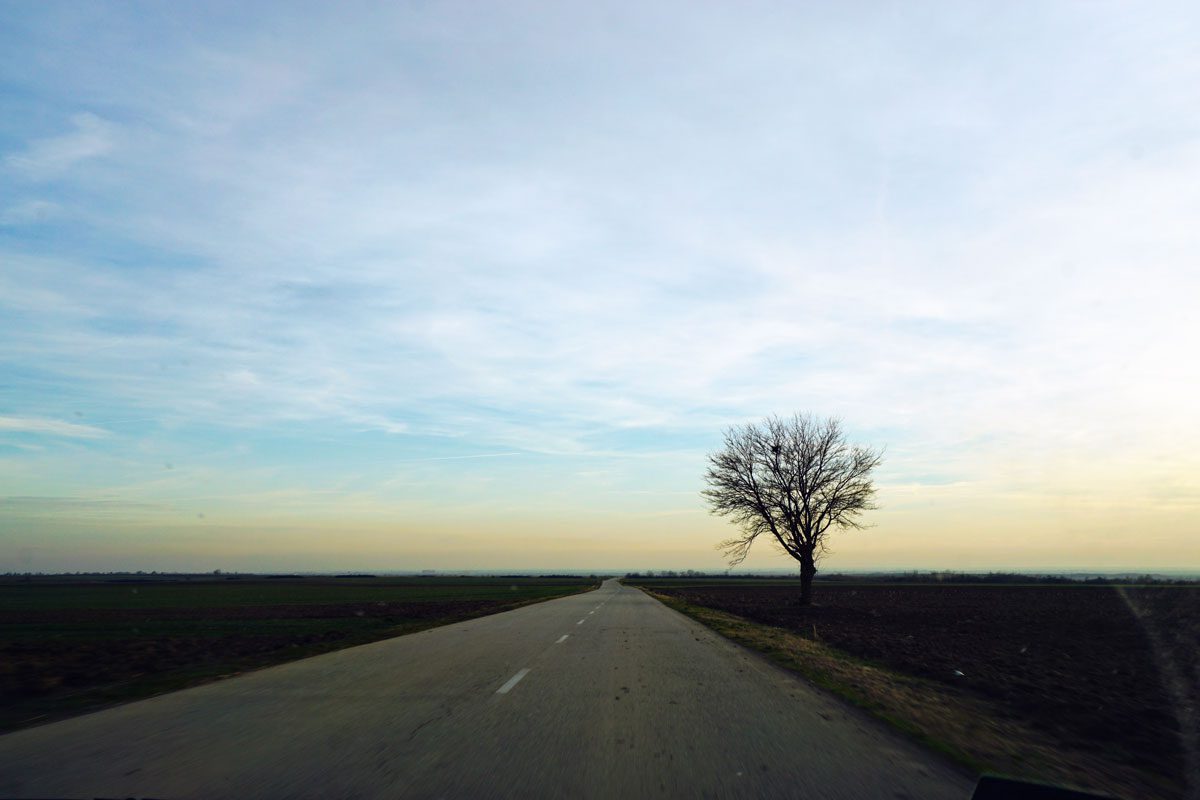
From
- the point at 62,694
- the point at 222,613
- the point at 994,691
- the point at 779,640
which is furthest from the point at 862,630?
the point at 222,613

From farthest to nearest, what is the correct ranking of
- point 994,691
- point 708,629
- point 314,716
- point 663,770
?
1. point 708,629
2. point 994,691
3. point 314,716
4. point 663,770

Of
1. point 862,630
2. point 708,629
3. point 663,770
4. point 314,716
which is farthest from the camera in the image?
point 862,630

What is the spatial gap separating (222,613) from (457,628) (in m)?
27.1

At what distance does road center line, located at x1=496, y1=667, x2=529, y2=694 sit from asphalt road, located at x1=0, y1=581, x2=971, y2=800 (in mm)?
64

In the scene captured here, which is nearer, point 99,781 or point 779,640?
point 99,781

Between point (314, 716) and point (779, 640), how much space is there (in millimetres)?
14751

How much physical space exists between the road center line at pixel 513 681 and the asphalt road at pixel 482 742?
0.21 ft

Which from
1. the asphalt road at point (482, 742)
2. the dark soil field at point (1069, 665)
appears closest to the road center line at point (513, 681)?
the asphalt road at point (482, 742)

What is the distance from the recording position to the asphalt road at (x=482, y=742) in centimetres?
598

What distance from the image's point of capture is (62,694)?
11930 mm

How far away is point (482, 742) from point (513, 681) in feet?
15.2

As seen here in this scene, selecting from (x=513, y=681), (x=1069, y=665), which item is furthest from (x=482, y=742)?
(x=1069, y=665)

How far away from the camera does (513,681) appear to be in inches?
473

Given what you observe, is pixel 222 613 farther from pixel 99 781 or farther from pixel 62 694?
pixel 99 781
